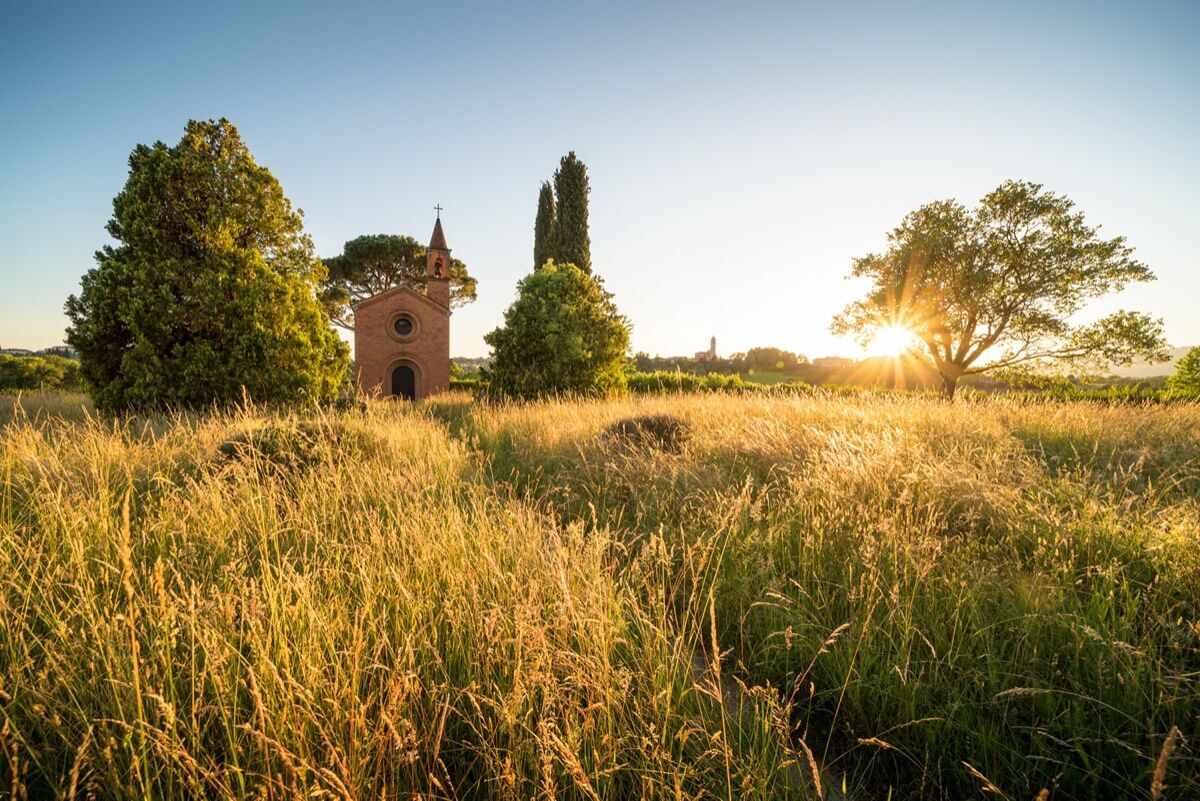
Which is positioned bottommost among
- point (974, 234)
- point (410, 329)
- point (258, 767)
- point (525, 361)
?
point (258, 767)

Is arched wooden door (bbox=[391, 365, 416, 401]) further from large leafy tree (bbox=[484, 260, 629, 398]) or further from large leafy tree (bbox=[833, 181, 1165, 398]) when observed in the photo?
large leafy tree (bbox=[833, 181, 1165, 398])

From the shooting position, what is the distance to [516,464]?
7395 millimetres

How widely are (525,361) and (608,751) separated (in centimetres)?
1353

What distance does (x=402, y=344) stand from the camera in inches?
918

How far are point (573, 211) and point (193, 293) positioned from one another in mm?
18282

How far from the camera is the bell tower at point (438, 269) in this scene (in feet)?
81.6

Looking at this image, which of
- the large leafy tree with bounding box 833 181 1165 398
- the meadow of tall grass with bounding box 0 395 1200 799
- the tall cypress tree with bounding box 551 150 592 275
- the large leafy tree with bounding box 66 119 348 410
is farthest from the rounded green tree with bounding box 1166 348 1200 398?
the large leafy tree with bounding box 66 119 348 410

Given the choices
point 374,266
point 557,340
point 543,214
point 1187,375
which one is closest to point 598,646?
point 557,340

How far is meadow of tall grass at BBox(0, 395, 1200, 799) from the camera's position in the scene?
161 cm

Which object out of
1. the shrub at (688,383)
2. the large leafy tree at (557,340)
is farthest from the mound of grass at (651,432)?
the shrub at (688,383)

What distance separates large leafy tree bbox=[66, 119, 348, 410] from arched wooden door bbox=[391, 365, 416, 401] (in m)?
14.7

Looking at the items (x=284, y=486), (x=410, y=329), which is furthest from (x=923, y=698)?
(x=410, y=329)

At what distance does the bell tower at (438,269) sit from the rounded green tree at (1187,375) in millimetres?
29961

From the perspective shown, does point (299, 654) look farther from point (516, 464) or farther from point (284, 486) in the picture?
point (516, 464)
